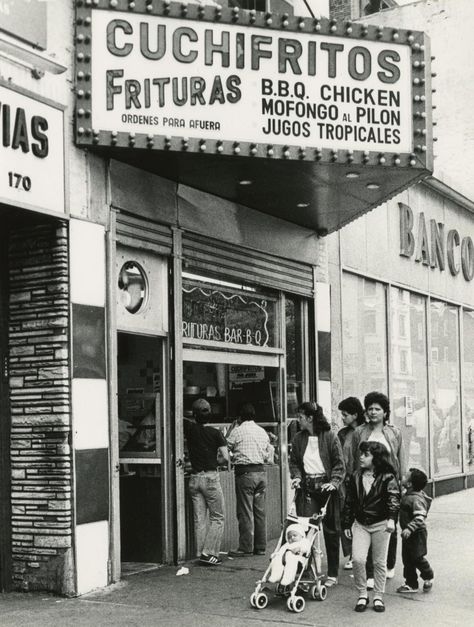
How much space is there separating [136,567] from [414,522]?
312 cm

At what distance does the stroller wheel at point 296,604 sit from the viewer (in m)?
7.69

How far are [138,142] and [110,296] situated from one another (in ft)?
4.87

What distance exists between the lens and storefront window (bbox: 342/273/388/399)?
1447cm

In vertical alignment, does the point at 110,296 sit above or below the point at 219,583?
above

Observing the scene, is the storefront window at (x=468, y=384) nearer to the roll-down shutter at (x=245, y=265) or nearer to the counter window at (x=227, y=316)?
the roll-down shutter at (x=245, y=265)

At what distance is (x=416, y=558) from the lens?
27.2 feet

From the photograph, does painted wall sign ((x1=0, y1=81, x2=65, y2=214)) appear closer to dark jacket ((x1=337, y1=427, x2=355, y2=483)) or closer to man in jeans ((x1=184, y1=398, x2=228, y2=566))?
man in jeans ((x1=184, y1=398, x2=228, y2=566))

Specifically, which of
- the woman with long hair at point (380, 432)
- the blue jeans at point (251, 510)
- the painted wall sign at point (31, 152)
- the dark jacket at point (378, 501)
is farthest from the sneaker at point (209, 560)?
the painted wall sign at point (31, 152)

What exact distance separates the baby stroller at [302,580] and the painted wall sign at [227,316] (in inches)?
117

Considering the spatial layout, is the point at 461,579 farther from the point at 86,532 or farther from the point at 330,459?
the point at 86,532

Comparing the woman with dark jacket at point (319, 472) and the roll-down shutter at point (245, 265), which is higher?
the roll-down shutter at point (245, 265)

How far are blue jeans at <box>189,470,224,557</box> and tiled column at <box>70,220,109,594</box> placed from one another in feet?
4.60

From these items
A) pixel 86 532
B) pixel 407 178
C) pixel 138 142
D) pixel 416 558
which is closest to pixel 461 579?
pixel 416 558

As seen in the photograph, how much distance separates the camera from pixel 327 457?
895cm
